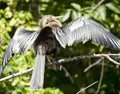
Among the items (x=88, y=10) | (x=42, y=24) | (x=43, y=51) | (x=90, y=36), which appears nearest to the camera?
(x=90, y=36)

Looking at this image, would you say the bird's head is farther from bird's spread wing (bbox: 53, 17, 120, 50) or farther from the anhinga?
bird's spread wing (bbox: 53, 17, 120, 50)

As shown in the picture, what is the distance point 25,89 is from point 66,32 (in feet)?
2.39

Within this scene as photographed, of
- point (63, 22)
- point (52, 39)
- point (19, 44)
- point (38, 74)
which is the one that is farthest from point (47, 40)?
point (63, 22)

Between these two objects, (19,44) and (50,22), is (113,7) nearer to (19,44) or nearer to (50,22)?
(50,22)

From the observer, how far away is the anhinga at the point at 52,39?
3.98m

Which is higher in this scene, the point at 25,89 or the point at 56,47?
the point at 56,47

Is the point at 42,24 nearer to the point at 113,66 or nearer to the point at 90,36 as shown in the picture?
the point at 90,36

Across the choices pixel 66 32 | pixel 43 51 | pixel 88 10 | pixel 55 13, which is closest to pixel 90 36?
pixel 66 32

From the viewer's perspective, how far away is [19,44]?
425cm

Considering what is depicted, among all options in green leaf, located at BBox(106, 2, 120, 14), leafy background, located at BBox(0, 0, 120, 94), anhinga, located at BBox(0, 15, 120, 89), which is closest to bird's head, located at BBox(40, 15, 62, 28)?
anhinga, located at BBox(0, 15, 120, 89)

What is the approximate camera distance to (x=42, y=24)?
15.7 feet

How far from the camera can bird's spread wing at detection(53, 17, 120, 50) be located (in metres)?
3.98

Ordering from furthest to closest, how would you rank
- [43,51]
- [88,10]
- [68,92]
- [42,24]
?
[68,92]
[88,10]
[42,24]
[43,51]

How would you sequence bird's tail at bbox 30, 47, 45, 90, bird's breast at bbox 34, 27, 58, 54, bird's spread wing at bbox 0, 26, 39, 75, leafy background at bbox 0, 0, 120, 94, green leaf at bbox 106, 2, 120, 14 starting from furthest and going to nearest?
green leaf at bbox 106, 2, 120, 14
leafy background at bbox 0, 0, 120, 94
bird's breast at bbox 34, 27, 58, 54
bird's spread wing at bbox 0, 26, 39, 75
bird's tail at bbox 30, 47, 45, 90
